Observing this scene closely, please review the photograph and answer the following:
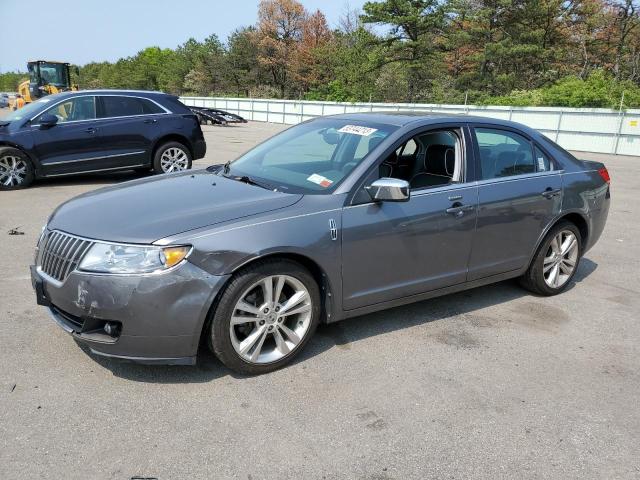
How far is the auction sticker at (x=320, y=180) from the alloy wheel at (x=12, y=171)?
7537 millimetres

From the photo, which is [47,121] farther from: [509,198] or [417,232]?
[509,198]

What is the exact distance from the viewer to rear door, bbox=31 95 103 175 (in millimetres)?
9430

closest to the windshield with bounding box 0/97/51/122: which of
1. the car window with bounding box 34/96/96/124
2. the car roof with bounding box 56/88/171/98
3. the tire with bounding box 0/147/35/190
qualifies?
the car window with bounding box 34/96/96/124

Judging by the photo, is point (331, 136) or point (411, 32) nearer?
point (331, 136)

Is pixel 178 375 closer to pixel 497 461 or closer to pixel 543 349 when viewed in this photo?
pixel 497 461

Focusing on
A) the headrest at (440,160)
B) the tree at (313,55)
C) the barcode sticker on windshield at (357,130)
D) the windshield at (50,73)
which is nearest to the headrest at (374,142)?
the barcode sticker on windshield at (357,130)

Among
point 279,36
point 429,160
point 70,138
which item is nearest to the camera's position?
point 429,160

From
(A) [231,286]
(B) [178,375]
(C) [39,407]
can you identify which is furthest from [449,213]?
(C) [39,407]

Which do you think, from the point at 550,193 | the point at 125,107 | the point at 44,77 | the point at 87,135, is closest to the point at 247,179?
the point at 550,193

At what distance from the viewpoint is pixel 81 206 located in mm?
3711

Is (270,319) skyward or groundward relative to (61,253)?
groundward

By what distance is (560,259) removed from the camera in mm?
5121

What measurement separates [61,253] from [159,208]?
0.63 metres

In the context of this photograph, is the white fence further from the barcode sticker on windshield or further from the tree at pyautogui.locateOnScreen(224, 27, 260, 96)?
the tree at pyautogui.locateOnScreen(224, 27, 260, 96)
